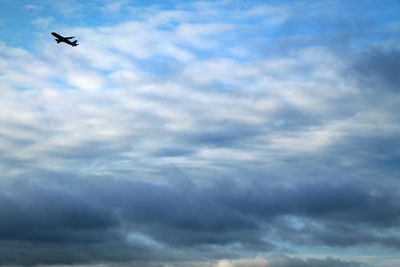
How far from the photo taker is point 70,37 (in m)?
113
